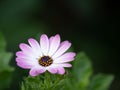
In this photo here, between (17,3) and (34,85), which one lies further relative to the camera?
(17,3)

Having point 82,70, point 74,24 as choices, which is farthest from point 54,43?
point 74,24

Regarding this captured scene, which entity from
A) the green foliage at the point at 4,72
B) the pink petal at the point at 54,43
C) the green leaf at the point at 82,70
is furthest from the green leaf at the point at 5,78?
the pink petal at the point at 54,43

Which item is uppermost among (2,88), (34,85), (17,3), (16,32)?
(17,3)

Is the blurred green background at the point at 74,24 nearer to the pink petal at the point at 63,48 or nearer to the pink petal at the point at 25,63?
the pink petal at the point at 63,48

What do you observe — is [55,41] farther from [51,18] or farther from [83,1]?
[51,18]

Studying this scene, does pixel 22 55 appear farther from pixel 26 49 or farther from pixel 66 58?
pixel 66 58

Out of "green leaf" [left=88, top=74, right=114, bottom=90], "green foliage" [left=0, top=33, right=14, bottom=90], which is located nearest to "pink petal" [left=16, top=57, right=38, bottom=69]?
"green foliage" [left=0, top=33, right=14, bottom=90]

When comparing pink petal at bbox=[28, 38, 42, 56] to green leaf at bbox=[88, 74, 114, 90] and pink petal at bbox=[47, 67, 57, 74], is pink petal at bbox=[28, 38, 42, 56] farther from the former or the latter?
green leaf at bbox=[88, 74, 114, 90]

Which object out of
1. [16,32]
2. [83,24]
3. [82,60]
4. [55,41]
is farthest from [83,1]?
[55,41]
